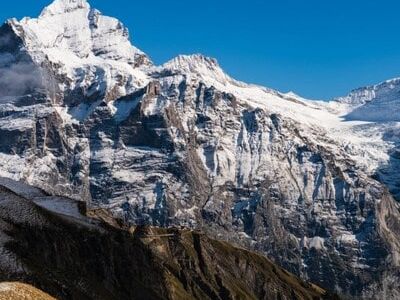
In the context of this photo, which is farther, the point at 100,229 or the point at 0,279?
the point at 100,229

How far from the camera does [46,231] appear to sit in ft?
388

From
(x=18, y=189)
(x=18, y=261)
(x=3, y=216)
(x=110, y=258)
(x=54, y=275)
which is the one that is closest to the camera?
(x=18, y=261)

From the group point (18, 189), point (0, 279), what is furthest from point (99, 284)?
point (0, 279)

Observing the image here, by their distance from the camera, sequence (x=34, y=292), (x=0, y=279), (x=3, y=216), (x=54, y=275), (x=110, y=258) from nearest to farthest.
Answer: (x=34, y=292) → (x=0, y=279) → (x=54, y=275) → (x=3, y=216) → (x=110, y=258)

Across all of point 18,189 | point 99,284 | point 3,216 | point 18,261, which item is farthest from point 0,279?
point 18,189

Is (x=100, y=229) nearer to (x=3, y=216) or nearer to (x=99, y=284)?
(x=99, y=284)

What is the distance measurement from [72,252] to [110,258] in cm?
1272

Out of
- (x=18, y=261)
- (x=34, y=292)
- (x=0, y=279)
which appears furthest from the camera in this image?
(x=18, y=261)

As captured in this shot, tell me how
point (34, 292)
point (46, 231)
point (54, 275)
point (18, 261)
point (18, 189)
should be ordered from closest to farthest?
point (34, 292) < point (18, 261) < point (54, 275) < point (46, 231) < point (18, 189)

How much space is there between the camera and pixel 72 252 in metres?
126

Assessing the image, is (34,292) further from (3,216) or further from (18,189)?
(18,189)

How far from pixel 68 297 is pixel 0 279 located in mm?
11924

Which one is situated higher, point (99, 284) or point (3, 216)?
point (3, 216)

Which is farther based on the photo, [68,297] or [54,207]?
[54,207]
